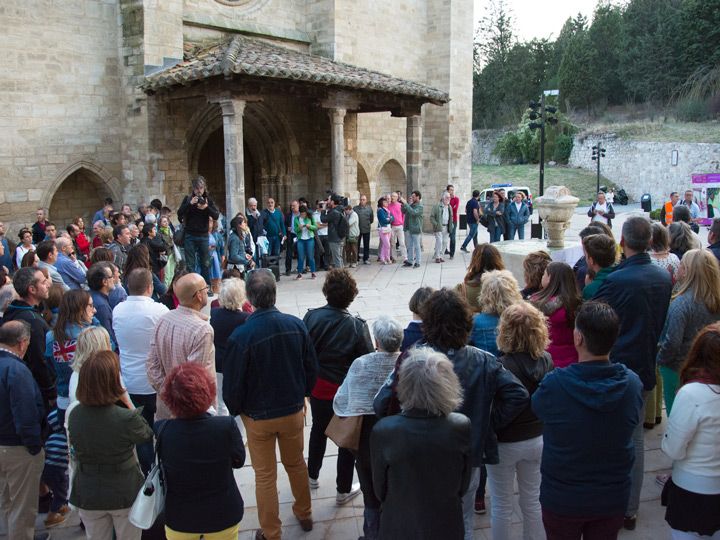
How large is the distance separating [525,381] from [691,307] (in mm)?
1555

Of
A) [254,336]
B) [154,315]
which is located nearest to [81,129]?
[154,315]

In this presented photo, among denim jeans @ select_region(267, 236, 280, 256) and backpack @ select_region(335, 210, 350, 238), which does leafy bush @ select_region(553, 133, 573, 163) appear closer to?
backpack @ select_region(335, 210, 350, 238)

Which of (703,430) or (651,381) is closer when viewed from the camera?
(703,430)

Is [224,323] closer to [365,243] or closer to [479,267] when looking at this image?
[479,267]

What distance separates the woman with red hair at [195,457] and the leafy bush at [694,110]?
45.1 meters

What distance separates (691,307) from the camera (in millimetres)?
4277

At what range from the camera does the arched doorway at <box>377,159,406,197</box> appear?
67.2 feet

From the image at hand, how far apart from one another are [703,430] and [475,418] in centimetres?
103

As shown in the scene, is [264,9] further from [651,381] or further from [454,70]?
[651,381]

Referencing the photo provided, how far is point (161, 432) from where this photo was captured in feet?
9.84

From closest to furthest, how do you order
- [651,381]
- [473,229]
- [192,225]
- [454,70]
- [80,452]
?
1. [80,452]
2. [651,381]
3. [192,225]
4. [473,229]
5. [454,70]

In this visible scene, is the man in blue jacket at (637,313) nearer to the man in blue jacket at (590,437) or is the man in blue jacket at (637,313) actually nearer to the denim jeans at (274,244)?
the man in blue jacket at (590,437)

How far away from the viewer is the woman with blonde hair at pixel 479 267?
5004 mm

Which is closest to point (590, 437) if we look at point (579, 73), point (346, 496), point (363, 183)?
point (346, 496)
